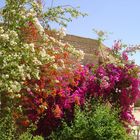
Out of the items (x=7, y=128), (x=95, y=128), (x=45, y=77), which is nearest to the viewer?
(x=7, y=128)

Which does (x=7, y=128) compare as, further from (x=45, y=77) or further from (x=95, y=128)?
(x=95, y=128)

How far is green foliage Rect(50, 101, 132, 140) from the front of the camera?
36.3ft

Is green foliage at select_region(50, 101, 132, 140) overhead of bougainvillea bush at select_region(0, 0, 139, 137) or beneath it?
beneath

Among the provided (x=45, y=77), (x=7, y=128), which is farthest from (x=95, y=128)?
Result: (x=7, y=128)

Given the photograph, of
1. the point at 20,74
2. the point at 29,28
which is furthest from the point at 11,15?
the point at 20,74

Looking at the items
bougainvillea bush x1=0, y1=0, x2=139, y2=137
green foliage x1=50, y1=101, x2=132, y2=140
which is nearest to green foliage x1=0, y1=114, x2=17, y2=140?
bougainvillea bush x1=0, y1=0, x2=139, y2=137

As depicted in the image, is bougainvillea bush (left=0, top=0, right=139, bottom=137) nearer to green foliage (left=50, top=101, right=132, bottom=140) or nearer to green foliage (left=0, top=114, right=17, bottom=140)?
green foliage (left=0, top=114, right=17, bottom=140)

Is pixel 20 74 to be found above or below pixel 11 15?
below

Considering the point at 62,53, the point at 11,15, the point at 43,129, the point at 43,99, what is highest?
the point at 11,15

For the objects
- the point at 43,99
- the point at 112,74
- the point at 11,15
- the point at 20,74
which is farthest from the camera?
the point at 112,74

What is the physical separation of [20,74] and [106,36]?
20.5 ft

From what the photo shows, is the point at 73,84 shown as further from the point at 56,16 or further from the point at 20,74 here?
the point at 20,74

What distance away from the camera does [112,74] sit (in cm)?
1392

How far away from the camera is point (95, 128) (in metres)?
11.2
